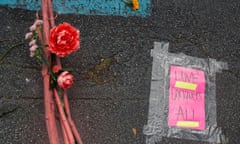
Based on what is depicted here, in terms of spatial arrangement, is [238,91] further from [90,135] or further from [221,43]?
[90,135]

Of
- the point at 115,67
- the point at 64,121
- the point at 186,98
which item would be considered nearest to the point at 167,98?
the point at 186,98

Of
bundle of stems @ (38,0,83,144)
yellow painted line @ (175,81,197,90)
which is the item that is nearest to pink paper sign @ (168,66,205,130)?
yellow painted line @ (175,81,197,90)

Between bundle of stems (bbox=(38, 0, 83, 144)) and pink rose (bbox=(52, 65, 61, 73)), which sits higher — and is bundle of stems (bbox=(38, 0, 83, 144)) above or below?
below

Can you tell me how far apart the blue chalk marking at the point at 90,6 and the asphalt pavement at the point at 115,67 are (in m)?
0.02

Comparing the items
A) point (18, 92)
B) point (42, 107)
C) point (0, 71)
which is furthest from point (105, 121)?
point (0, 71)

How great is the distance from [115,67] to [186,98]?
1.15 ft

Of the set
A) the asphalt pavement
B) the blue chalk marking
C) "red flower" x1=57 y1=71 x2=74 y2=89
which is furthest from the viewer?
the blue chalk marking

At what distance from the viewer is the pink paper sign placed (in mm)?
1521

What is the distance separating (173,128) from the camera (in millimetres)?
1502

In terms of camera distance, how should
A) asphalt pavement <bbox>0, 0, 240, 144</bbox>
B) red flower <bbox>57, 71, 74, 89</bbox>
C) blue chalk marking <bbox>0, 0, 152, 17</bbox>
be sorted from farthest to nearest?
blue chalk marking <bbox>0, 0, 152, 17</bbox> < asphalt pavement <bbox>0, 0, 240, 144</bbox> < red flower <bbox>57, 71, 74, 89</bbox>

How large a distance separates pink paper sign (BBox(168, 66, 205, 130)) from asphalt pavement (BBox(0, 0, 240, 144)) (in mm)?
80

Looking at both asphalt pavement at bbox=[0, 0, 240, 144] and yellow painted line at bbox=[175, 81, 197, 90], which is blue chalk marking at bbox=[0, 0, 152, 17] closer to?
asphalt pavement at bbox=[0, 0, 240, 144]

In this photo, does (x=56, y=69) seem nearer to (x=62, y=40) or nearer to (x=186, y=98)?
(x=62, y=40)

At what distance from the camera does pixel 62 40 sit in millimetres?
1195
